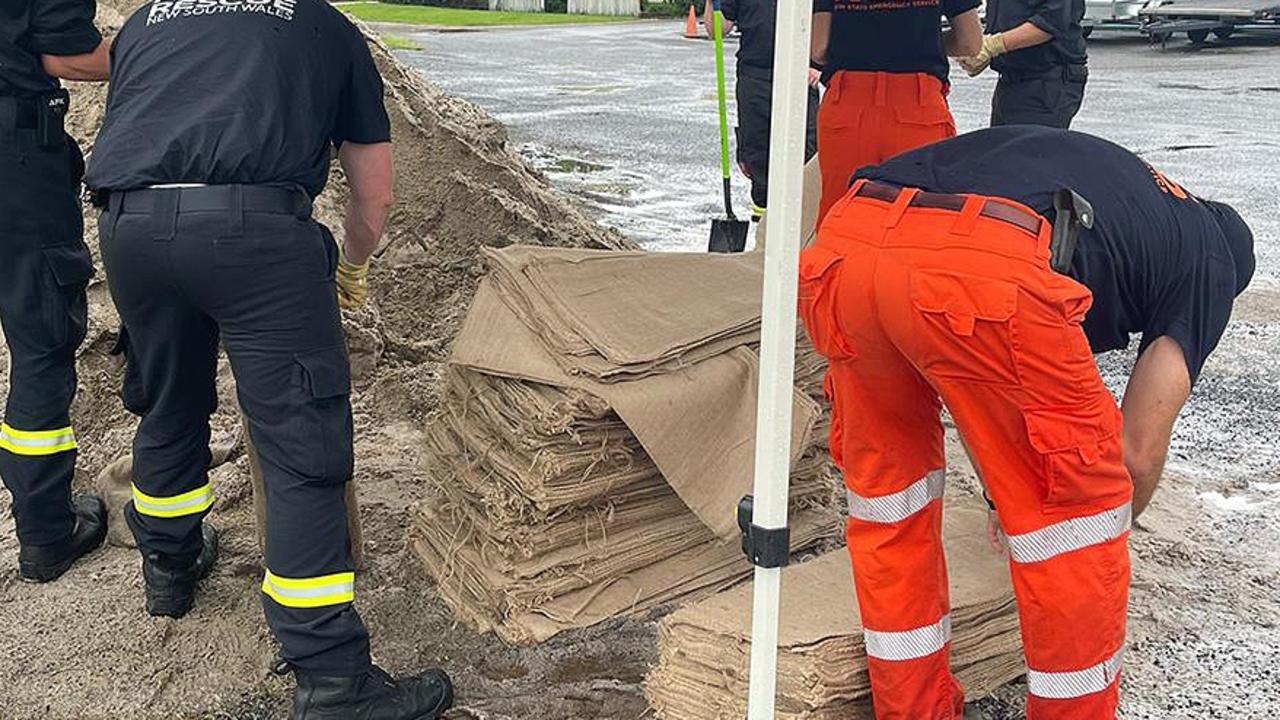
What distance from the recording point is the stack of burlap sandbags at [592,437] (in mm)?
3033

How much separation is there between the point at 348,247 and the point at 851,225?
1.45 m

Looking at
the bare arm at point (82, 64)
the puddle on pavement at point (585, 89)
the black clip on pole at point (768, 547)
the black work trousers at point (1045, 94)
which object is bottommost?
the puddle on pavement at point (585, 89)

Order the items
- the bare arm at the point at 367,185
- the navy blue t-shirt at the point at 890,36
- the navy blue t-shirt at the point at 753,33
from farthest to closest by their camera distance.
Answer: the navy blue t-shirt at the point at 753,33 < the navy blue t-shirt at the point at 890,36 < the bare arm at the point at 367,185

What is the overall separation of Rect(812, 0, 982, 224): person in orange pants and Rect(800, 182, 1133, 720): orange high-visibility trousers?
84.3 inches

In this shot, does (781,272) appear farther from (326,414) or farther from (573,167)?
(573,167)

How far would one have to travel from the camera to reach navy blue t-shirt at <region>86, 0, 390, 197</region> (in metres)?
2.70

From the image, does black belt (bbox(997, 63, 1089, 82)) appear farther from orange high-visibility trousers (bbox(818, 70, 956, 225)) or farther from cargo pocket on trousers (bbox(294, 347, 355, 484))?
cargo pocket on trousers (bbox(294, 347, 355, 484))

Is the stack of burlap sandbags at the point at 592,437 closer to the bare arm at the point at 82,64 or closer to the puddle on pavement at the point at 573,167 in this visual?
the bare arm at the point at 82,64

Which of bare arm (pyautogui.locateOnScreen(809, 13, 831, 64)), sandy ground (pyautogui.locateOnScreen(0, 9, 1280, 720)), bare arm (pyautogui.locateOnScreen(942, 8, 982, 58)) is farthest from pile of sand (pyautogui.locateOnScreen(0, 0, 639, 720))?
bare arm (pyautogui.locateOnScreen(942, 8, 982, 58))

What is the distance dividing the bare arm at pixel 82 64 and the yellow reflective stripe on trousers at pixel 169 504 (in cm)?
115

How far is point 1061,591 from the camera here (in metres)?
2.27

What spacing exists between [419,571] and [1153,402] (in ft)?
7.21

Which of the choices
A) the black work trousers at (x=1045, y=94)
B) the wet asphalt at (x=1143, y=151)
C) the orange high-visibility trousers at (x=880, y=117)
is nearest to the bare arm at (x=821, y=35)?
the orange high-visibility trousers at (x=880, y=117)

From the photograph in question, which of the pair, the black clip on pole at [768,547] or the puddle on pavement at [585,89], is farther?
the puddle on pavement at [585,89]
